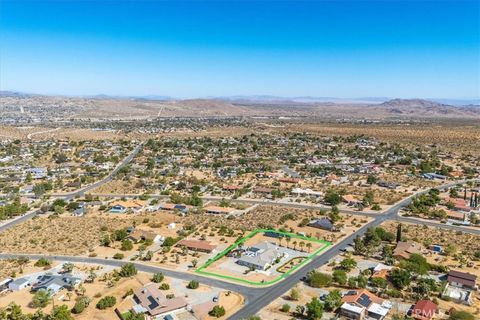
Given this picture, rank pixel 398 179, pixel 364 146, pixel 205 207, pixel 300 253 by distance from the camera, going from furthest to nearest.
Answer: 1. pixel 364 146
2. pixel 398 179
3. pixel 205 207
4. pixel 300 253

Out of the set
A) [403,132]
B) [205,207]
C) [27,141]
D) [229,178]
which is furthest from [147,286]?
[403,132]

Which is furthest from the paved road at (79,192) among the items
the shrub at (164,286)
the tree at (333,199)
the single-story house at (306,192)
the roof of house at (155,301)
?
the tree at (333,199)

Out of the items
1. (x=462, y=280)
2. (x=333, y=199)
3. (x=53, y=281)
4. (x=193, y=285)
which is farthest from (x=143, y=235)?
(x=462, y=280)

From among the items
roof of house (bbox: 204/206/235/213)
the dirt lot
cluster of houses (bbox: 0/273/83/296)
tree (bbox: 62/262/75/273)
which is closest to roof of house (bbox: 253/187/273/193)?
roof of house (bbox: 204/206/235/213)

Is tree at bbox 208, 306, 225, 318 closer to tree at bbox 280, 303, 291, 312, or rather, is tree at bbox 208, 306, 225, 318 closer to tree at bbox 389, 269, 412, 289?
tree at bbox 280, 303, 291, 312

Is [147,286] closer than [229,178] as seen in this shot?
Yes

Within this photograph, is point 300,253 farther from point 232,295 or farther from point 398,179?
point 398,179

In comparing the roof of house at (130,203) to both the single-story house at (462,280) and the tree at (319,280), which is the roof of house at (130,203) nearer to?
the tree at (319,280)
